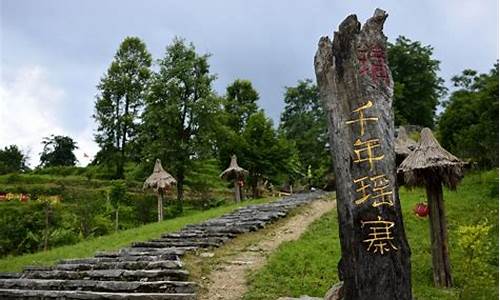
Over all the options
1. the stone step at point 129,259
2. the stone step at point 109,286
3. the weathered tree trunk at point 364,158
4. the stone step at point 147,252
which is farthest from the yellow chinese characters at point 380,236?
the stone step at point 147,252

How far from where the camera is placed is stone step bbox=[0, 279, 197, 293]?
8.41 m

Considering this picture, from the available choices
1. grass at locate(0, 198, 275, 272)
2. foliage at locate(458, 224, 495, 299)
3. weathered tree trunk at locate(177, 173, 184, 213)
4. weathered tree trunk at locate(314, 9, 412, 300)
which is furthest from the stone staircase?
weathered tree trunk at locate(177, 173, 184, 213)

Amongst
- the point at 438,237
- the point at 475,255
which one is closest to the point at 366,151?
the point at 438,237

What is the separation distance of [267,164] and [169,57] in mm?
7829

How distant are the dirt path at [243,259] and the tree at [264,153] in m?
9.55

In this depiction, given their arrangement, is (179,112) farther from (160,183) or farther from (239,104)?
(239,104)

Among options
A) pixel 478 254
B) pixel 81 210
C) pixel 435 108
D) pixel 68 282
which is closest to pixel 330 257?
pixel 478 254

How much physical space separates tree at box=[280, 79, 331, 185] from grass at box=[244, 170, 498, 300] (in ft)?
59.2

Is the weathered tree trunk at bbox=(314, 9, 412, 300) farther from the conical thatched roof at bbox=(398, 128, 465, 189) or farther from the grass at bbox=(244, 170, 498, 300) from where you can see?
the conical thatched roof at bbox=(398, 128, 465, 189)

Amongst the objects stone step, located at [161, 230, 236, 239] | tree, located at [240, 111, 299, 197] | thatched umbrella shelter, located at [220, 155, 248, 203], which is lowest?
stone step, located at [161, 230, 236, 239]

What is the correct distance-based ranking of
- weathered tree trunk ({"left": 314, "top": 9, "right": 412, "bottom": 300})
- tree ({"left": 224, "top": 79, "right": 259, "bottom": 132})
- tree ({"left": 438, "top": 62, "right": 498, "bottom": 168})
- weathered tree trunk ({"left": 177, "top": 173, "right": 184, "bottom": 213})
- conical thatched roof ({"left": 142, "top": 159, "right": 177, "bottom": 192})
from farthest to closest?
1. tree ({"left": 224, "top": 79, "right": 259, "bottom": 132})
2. weathered tree trunk ({"left": 177, "top": 173, "right": 184, "bottom": 213})
3. conical thatched roof ({"left": 142, "top": 159, "right": 177, "bottom": 192})
4. tree ({"left": 438, "top": 62, "right": 498, "bottom": 168})
5. weathered tree trunk ({"left": 314, "top": 9, "right": 412, "bottom": 300})

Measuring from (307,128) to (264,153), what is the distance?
1578cm

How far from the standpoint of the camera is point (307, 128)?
4225 cm

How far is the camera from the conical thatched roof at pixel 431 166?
8.57 metres
